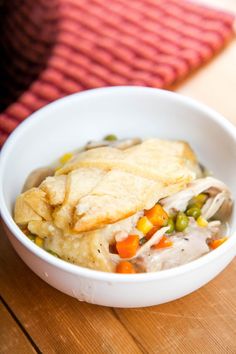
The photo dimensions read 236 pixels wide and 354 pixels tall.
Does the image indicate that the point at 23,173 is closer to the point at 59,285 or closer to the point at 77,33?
the point at 59,285

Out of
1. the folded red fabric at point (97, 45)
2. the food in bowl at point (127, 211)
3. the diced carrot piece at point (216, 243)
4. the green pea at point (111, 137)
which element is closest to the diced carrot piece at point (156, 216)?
the food in bowl at point (127, 211)

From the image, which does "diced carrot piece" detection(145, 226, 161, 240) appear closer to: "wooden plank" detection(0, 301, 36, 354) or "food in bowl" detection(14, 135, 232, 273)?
"food in bowl" detection(14, 135, 232, 273)

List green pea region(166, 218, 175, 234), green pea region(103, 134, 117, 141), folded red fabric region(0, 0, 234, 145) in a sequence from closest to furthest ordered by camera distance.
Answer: green pea region(166, 218, 175, 234)
green pea region(103, 134, 117, 141)
folded red fabric region(0, 0, 234, 145)

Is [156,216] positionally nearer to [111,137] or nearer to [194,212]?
[194,212]

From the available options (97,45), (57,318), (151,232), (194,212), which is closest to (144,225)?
(151,232)

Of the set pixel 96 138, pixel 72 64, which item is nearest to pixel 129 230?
pixel 96 138

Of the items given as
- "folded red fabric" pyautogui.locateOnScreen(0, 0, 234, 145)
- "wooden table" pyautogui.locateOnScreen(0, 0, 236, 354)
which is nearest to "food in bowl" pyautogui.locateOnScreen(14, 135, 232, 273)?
"wooden table" pyautogui.locateOnScreen(0, 0, 236, 354)
